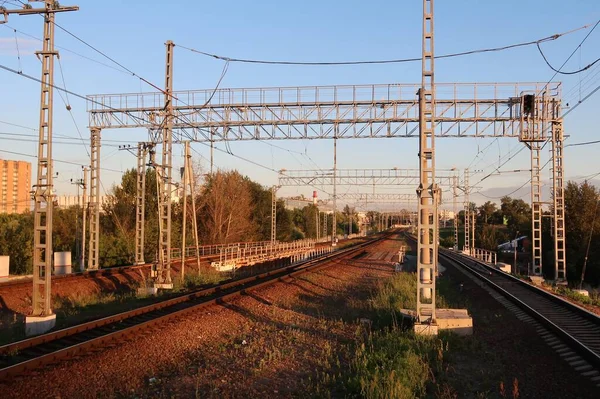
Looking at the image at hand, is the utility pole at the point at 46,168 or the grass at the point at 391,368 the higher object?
the utility pole at the point at 46,168

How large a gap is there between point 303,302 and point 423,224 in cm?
717

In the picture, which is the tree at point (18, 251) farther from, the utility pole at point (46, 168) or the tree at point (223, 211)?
the utility pole at point (46, 168)

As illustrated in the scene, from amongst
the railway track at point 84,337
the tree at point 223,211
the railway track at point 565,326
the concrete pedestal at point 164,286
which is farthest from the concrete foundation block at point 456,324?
the tree at point 223,211

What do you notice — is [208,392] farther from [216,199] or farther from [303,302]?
[216,199]


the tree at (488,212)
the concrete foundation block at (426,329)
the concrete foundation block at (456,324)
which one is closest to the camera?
the concrete foundation block at (426,329)

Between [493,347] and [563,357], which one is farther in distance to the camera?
[493,347]

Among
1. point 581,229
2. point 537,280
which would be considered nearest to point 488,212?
point 581,229

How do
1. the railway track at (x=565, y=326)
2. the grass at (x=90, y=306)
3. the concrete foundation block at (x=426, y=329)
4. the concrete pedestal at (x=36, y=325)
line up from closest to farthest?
the railway track at (x=565, y=326) → the concrete foundation block at (x=426, y=329) → the concrete pedestal at (x=36, y=325) → the grass at (x=90, y=306)

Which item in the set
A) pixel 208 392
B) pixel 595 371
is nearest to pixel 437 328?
pixel 595 371

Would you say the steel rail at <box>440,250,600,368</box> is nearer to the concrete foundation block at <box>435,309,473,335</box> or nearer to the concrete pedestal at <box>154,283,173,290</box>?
the concrete foundation block at <box>435,309,473,335</box>

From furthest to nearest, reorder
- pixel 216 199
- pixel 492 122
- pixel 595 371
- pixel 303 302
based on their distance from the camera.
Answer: pixel 216 199
pixel 492 122
pixel 303 302
pixel 595 371

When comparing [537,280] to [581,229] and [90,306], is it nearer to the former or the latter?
[581,229]

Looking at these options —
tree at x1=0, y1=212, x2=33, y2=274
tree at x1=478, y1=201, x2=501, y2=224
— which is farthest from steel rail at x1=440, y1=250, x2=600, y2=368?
tree at x1=478, y1=201, x2=501, y2=224

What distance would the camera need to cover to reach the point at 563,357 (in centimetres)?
970
